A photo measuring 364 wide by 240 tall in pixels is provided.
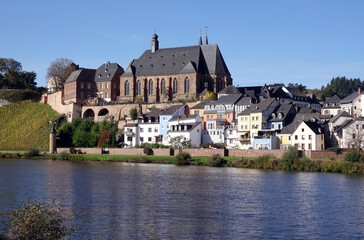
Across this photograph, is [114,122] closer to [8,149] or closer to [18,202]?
[8,149]

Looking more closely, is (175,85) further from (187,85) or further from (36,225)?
(36,225)

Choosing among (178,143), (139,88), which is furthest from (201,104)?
(139,88)

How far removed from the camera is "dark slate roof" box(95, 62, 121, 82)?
10538 cm

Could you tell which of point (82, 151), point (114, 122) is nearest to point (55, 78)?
point (114, 122)

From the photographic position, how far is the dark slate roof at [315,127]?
65000mm

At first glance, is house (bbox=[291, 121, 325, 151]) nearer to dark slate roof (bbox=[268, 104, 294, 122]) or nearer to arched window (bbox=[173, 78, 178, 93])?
dark slate roof (bbox=[268, 104, 294, 122])

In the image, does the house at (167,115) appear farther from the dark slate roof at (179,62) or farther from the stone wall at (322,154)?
the stone wall at (322,154)

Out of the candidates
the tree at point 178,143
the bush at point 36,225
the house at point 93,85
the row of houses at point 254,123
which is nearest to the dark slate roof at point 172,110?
the row of houses at point 254,123

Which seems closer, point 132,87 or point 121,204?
point 121,204

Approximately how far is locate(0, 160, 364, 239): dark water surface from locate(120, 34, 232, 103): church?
4148 centimetres

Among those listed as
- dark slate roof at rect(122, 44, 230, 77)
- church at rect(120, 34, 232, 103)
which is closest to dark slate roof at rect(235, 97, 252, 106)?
church at rect(120, 34, 232, 103)

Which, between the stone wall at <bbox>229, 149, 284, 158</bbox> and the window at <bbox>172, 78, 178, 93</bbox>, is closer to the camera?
the stone wall at <bbox>229, 149, 284, 158</bbox>

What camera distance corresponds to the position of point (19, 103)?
111m

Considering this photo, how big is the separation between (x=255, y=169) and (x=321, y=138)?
11.5m
